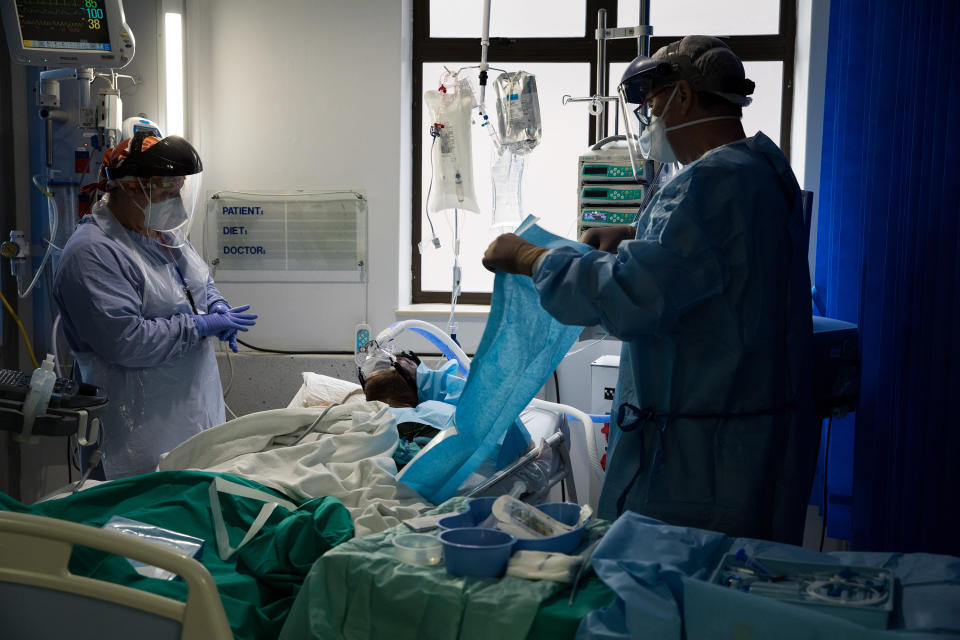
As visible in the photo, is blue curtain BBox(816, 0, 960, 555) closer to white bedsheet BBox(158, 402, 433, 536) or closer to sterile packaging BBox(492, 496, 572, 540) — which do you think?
sterile packaging BBox(492, 496, 572, 540)

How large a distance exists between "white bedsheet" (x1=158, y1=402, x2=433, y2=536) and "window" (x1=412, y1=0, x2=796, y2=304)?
200cm

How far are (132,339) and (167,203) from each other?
0.54 meters

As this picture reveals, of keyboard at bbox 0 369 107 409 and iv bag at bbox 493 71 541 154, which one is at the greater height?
iv bag at bbox 493 71 541 154

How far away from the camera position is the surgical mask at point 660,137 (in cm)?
Result: 179

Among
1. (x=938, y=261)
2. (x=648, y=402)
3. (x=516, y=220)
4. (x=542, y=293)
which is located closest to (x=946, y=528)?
(x=938, y=261)

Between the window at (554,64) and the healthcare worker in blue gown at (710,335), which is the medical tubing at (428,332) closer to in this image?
the window at (554,64)

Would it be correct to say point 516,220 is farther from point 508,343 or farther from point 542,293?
point 542,293

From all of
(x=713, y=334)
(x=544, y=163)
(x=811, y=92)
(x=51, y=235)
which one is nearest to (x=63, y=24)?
(x=51, y=235)

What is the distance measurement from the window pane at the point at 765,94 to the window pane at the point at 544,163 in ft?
0.85

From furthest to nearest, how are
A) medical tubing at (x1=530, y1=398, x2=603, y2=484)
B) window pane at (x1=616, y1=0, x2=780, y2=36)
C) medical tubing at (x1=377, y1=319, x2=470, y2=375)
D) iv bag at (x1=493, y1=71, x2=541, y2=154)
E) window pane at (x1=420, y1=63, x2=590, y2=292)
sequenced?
window pane at (x1=420, y1=63, x2=590, y2=292), window pane at (x1=616, y1=0, x2=780, y2=36), iv bag at (x1=493, y1=71, x2=541, y2=154), medical tubing at (x1=377, y1=319, x2=470, y2=375), medical tubing at (x1=530, y1=398, x2=603, y2=484)

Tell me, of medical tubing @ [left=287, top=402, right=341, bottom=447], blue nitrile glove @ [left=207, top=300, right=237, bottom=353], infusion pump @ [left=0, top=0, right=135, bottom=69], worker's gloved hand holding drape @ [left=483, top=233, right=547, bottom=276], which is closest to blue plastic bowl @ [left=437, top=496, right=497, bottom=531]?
worker's gloved hand holding drape @ [left=483, top=233, right=547, bottom=276]

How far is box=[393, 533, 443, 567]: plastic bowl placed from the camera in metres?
1.25

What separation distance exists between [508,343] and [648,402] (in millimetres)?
414

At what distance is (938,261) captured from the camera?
1827 mm
